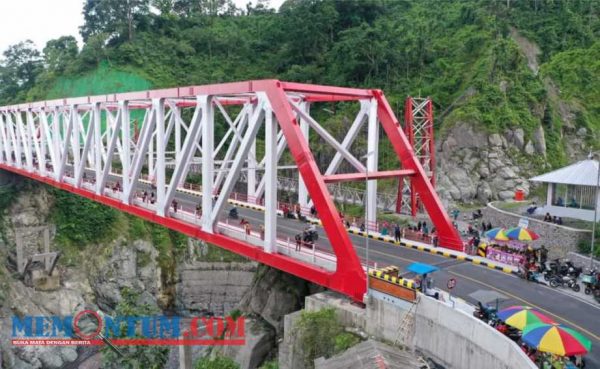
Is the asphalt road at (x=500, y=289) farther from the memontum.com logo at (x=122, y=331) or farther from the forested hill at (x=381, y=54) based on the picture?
the forested hill at (x=381, y=54)

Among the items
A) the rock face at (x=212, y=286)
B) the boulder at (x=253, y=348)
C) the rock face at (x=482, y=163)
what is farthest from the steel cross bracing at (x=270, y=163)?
the rock face at (x=482, y=163)

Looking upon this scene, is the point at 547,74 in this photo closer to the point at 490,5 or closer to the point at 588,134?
the point at 588,134

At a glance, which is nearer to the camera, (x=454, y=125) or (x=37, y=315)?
(x=37, y=315)

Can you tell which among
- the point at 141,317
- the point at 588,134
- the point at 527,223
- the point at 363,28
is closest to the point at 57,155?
the point at 141,317

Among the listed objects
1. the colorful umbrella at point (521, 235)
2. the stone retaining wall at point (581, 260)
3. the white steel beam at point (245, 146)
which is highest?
the white steel beam at point (245, 146)

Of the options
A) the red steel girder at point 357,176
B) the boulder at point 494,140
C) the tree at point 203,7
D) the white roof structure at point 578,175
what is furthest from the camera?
the tree at point 203,7

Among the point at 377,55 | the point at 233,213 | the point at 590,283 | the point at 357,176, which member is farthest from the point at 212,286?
the point at 590,283

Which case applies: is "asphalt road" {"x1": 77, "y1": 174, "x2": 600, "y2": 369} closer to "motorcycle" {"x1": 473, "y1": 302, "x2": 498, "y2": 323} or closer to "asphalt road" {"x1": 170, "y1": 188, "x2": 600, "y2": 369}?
"asphalt road" {"x1": 170, "y1": 188, "x2": 600, "y2": 369}
